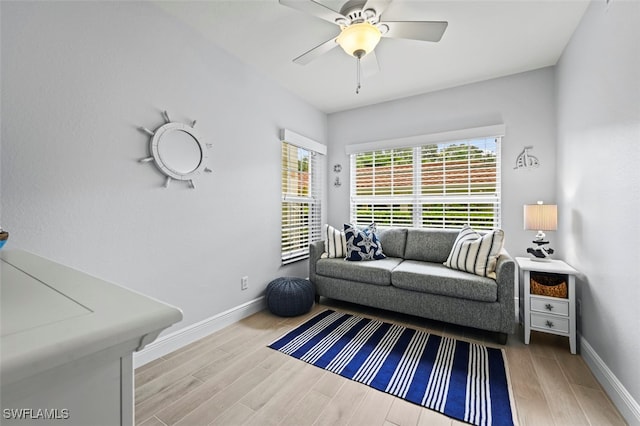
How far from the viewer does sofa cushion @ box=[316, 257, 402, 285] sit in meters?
2.76

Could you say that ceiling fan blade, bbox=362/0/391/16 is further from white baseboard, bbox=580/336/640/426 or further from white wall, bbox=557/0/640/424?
white baseboard, bbox=580/336/640/426

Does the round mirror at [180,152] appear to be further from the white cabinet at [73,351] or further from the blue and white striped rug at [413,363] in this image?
the white cabinet at [73,351]

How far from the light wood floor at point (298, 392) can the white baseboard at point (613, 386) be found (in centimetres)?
4

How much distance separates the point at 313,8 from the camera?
1.74 m

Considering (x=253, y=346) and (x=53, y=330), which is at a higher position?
(x=53, y=330)

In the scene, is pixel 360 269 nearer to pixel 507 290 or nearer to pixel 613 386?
pixel 507 290

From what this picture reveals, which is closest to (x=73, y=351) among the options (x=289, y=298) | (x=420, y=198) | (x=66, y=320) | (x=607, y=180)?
(x=66, y=320)

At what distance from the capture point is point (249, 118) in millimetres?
2861

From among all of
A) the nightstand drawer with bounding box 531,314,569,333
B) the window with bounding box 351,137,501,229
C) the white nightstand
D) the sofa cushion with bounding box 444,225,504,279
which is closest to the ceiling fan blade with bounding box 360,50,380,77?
the window with bounding box 351,137,501,229

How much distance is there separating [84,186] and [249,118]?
1575mm

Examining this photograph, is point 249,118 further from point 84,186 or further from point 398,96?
point 398,96

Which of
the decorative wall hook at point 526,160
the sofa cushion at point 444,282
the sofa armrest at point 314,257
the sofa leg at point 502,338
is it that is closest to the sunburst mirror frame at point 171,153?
the sofa armrest at point 314,257

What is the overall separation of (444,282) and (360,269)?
2.61 ft

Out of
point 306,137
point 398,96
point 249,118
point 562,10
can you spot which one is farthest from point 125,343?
point 398,96
